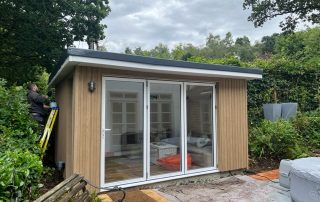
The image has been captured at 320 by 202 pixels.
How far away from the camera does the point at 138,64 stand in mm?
4453

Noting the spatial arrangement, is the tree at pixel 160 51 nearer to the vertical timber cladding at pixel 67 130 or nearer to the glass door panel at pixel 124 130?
the vertical timber cladding at pixel 67 130

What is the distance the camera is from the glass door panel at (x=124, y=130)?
456cm

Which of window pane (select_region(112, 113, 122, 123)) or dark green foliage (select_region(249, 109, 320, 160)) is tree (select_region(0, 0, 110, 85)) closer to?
window pane (select_region(112, 113, 122, 123))

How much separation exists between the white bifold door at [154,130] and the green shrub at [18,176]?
161 centimetres

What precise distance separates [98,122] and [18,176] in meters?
2.07

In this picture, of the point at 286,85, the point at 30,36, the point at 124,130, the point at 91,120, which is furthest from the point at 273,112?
the point at 30,36

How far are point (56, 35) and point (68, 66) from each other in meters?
7.46

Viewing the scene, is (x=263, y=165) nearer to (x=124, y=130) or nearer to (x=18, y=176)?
(x=124, y=130)

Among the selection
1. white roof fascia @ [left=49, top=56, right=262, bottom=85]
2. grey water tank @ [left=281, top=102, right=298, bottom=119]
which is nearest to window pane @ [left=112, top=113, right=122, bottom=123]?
white roof fascia @ [left=49, top=56, right=262, bottom=85]

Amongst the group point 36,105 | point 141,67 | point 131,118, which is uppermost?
point 141,67

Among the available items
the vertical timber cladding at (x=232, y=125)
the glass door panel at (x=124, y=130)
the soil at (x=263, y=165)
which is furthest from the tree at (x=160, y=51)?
the glass door panel at (x=124, y=130)

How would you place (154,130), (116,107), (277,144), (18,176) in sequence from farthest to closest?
(277,144) < (154,130) < (116,107) < (18,176)

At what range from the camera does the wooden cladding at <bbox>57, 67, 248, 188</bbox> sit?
A: 4250 mm

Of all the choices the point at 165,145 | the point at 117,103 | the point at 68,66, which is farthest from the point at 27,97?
the point at 165,145
